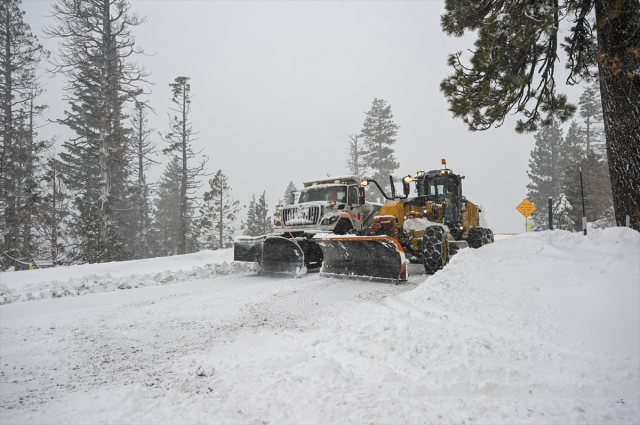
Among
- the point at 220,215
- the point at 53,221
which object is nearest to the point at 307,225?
the point at 53,221

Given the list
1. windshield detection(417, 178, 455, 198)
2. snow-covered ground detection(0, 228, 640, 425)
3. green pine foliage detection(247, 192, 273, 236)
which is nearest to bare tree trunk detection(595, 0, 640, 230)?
snow-covered ground detection(0, 228, 640, 425)

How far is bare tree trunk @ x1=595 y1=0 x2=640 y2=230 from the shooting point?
5.05 meters

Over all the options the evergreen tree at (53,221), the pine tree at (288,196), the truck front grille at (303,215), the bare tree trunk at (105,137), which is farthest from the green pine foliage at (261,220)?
the truck front grille at (303,215)

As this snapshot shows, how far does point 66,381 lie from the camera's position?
2670 mm

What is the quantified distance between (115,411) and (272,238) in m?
6.90

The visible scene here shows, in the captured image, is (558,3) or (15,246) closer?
(558,3)

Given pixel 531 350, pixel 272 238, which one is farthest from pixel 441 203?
pixel 531 350

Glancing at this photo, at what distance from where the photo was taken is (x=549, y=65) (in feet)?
22.3

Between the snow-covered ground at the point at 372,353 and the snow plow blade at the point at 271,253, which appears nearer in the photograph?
the snow-covered ground at the point at 372,353

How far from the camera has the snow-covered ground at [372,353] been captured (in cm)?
214

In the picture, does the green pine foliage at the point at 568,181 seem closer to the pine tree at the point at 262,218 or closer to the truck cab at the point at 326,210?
the truck cab at the point at 326,210

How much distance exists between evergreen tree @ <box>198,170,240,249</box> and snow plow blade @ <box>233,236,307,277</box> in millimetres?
21869

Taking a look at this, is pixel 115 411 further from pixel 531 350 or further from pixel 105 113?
pixel 105 113

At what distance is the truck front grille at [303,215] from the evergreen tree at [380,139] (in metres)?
29.5
